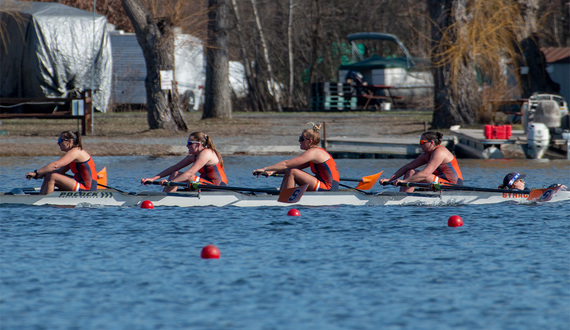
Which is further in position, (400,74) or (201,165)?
(400,74)

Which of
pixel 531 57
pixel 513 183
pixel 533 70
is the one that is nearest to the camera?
pixel 513 183

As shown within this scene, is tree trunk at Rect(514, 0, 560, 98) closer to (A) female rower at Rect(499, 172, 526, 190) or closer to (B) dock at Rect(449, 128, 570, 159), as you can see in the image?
(B) dock at Rect(449, 128, 570, 159)

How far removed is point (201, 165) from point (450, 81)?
15156 millimetres

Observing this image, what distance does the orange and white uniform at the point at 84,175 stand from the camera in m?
12.9

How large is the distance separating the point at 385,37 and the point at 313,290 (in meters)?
38.2

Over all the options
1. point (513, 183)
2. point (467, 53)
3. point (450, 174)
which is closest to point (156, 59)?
point (467, 53)

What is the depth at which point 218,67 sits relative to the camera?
31609mm

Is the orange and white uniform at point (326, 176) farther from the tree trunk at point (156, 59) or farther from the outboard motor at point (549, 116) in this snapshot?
the tree trunk at point (156, 59)

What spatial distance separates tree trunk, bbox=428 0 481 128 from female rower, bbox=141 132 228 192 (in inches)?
543

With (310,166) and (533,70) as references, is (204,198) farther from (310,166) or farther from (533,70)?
(533,70)

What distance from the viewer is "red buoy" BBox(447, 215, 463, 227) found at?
11.8 meters

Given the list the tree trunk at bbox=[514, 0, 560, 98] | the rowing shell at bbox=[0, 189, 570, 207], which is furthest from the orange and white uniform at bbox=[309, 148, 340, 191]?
the tree trunk at bbox=[514, 0, 560, 98]

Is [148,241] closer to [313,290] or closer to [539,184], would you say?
[313,290]

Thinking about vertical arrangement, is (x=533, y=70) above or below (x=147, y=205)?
above
